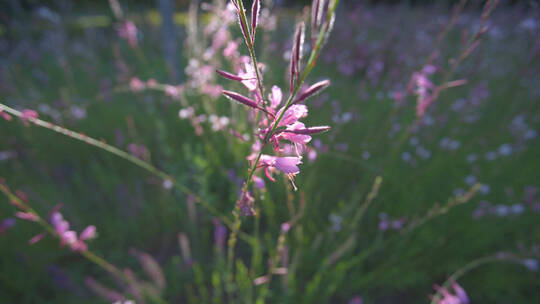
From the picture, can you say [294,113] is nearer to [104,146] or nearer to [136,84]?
[104,146]

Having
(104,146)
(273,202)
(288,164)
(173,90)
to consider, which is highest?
(173,90)

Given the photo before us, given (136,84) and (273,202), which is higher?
(136,84)

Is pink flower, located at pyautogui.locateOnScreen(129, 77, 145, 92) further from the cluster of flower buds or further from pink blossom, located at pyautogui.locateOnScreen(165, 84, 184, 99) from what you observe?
the cluster of flower buds

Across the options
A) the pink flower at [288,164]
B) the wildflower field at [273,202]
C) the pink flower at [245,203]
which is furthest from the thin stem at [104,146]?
the pink flower at [288,164]

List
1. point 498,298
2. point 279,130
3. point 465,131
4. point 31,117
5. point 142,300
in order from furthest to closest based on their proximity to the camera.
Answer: point 465,131
point 498,298
point 142,300
point 31,117
point 279,130

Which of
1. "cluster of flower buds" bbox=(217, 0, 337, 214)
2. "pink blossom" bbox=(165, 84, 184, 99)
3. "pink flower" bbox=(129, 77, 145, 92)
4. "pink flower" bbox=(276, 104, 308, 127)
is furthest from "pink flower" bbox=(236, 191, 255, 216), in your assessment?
"pink flower" bbox=(129, 77, 145, 92)

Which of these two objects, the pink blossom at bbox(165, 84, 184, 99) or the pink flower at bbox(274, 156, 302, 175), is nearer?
the pink flower at bbox(274, 156, 302, 175)

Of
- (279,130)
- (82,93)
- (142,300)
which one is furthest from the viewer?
(82,93)

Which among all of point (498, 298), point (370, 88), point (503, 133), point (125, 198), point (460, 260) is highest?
point (370, 88)

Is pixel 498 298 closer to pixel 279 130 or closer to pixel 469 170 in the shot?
pixel 469 170

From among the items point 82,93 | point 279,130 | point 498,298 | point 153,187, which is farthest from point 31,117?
point 82,93

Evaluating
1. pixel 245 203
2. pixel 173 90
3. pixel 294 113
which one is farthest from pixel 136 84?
pixel 294 113
